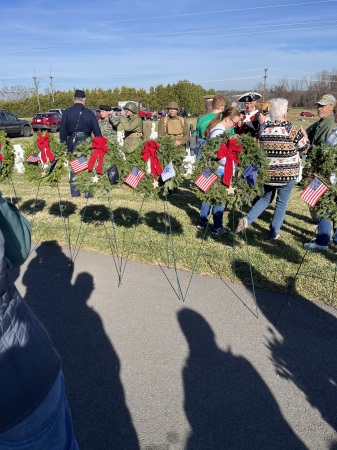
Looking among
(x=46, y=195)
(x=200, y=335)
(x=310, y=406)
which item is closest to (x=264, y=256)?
(x=200, y=335)

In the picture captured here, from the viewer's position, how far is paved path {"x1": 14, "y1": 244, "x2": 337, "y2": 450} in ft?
8.91

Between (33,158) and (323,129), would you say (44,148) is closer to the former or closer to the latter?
(33,158)

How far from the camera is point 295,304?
4309mm

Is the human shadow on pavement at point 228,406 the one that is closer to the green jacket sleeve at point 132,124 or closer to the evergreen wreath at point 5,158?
the evergreen wreath at point 5,158

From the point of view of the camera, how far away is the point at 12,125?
23188 millimetres

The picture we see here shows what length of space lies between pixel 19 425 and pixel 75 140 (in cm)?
737

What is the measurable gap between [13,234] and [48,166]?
4540mm

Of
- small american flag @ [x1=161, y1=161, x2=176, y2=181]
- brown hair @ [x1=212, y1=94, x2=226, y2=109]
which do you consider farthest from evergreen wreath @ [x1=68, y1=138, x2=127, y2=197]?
brown hair @ [x1=212, y1=94, x2=226, y2=109]

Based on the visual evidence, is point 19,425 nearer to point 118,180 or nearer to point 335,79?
point 118,180

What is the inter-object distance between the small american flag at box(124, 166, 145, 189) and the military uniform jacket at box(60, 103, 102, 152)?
3.79 meters

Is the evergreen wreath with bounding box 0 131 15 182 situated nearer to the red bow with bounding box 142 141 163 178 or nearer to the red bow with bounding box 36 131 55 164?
the red bow with bounding box 36 131 55 164

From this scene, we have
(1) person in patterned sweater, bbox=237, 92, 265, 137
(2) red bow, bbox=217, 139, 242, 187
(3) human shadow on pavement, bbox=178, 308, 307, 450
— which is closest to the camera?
(3) human shadow on pavement, bbox=178, 308, 307, 450

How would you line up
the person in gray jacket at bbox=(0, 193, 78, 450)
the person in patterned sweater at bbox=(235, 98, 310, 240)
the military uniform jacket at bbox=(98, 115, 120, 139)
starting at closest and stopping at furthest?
the person in gray jacket at bbox=(0, 193, 78, 450), the person in patterned sweater at bbox=(235, 98, 310, 240), the military uniform jacket at bbox=(98, 115, 120, 139)

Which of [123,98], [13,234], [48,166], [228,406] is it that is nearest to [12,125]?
[48,166]
